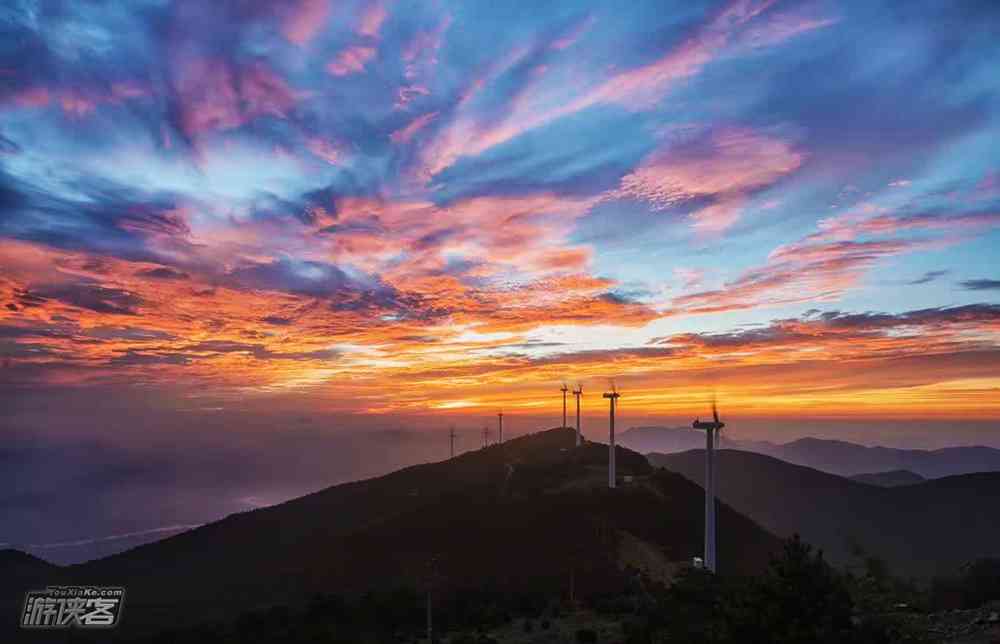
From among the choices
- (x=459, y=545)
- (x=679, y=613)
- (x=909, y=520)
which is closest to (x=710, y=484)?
(x=679, y=613)

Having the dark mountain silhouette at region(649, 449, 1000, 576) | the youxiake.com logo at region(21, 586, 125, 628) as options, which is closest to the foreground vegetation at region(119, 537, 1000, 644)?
the youxiake.com logo at region(21, 586, 125, 628)

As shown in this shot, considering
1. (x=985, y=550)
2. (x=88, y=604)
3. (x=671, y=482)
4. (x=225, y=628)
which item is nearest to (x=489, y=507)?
(x=671, y=482)

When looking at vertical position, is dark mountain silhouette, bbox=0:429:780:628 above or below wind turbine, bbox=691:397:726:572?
below

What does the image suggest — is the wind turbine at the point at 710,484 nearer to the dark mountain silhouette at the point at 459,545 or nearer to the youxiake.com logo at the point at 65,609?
the dark mountain silhouette at the point at 459,545

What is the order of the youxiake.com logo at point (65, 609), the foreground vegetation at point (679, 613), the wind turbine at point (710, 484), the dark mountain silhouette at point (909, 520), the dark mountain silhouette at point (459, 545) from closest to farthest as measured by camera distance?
the foreground vegetation at point (679, 613) → the youxiake.com logo at point (65, 609) → the wind turbine at point (710, 484) → the dark mountain silhouette at point (459, 545) → the dark mountain silhouette at point (909, 520)

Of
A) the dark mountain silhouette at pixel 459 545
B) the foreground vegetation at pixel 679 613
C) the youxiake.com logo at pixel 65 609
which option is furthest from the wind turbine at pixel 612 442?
the youxiake.com logo at pixel 65 609

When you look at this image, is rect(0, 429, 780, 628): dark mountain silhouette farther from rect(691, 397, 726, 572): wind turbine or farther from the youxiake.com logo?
the youxiake.com logo
